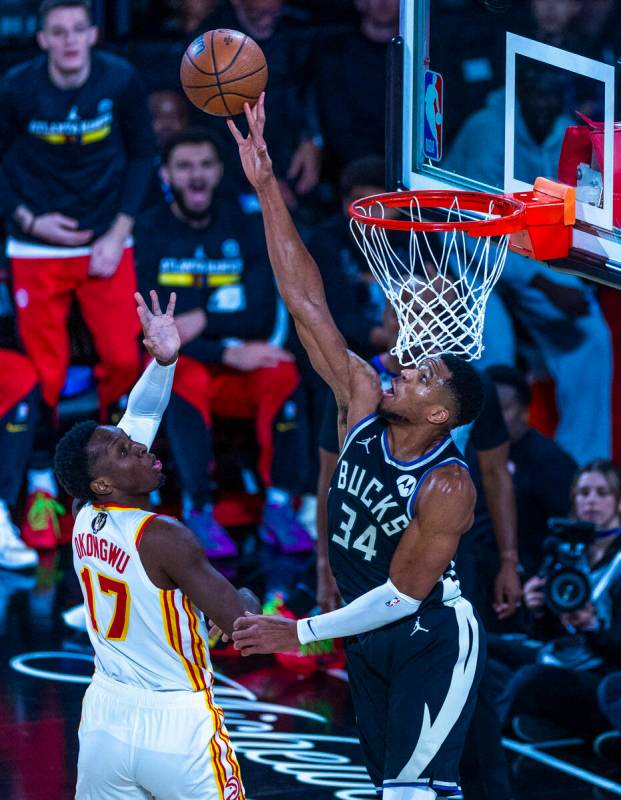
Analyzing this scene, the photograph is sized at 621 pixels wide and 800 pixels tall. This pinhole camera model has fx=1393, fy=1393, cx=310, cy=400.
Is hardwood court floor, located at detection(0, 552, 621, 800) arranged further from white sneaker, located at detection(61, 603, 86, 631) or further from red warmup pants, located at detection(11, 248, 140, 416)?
red warmup pants, located at detection(11, 248, 140, 416)

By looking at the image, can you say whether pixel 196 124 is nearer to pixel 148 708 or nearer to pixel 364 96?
pixel 364 96

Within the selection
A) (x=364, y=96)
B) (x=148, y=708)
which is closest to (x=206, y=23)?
(x=364, y=96)

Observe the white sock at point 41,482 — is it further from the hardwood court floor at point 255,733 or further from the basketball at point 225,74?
the basketball at point 225,74

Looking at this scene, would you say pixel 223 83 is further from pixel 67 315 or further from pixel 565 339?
pixel 565 339

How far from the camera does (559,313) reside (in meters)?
9.16

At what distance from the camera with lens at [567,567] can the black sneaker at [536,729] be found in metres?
0.50

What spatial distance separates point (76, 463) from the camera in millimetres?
4172

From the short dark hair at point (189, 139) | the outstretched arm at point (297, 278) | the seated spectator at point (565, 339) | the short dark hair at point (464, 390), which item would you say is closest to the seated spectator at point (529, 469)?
the seated spectator at point (565, 339)

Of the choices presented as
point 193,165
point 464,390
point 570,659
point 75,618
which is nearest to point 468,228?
point 464,390

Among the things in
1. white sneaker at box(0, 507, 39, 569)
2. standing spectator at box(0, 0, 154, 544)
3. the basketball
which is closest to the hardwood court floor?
white sneaker at box(0, 507, 39, 569)

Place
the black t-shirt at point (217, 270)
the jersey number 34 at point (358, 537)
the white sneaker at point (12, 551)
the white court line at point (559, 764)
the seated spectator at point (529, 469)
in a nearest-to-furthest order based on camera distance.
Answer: the jersey number 34 at point (358, 537) → the white court line at point (559, 764) → the seated spectator at point (529, 469) → the white sneaker at point (12, 551) → the black t-shirt at point (217, 270)

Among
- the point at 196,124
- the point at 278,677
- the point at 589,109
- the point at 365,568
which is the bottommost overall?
→ the point at 278,677

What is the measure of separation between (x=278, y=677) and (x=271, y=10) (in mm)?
4805

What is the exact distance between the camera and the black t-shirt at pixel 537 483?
784cm
